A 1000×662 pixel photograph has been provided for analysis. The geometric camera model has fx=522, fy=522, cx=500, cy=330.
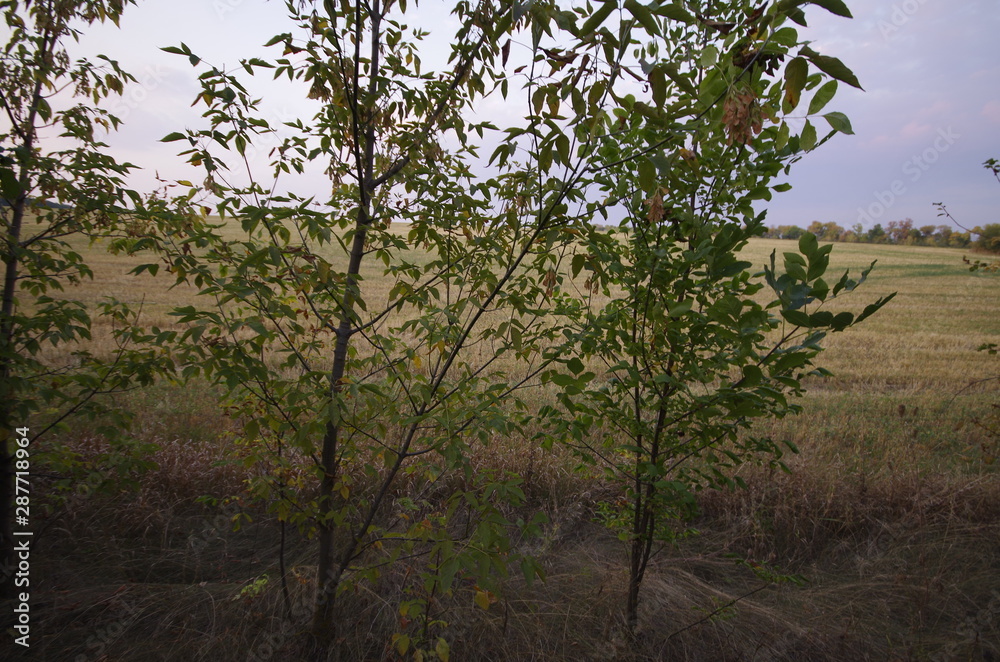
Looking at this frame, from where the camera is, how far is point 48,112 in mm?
2492

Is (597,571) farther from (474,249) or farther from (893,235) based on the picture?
(893,235)

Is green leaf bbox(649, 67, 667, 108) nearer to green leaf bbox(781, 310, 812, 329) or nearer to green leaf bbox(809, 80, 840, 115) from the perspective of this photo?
green leaf bbox(809, 80, 840, 115)

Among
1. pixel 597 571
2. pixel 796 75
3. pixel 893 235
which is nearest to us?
pixel 796 75

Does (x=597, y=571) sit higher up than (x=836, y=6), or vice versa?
(x=836, y=6)

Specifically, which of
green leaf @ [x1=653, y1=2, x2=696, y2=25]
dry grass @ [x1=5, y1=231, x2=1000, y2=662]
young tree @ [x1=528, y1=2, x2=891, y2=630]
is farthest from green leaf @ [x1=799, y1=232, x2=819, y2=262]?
dry grass @ [x1=5, y1=231, x2=1000, y2=662]

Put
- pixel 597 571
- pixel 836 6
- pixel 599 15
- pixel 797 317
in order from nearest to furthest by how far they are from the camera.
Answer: pixel 836 6 < pixel 599 15 < pixel 797 317 < pixel 597 571

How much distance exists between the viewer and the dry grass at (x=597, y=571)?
2570mm

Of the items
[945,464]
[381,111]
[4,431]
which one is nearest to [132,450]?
[4,431]

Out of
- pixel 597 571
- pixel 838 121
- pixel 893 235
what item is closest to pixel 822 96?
pixel 838 121

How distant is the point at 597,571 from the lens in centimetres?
313

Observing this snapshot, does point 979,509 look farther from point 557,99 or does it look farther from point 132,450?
point 132,450

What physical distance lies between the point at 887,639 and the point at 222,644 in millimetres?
3299

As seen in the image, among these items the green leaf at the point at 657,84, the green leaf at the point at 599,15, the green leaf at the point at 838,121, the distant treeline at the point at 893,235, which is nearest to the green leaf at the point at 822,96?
the green leaf at the point at 838,121

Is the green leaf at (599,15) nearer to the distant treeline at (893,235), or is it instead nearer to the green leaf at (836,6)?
the green leaf at (836,6)
